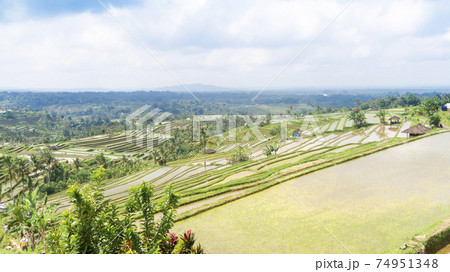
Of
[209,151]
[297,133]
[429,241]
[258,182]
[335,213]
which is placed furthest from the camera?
[297,133]

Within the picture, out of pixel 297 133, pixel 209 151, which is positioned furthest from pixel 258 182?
pixel 297 133

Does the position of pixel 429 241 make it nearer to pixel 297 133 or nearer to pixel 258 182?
pixel 258 182

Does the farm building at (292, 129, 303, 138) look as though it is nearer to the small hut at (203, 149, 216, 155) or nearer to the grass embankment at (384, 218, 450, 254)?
the small hut at (203, 149, 216, 155)

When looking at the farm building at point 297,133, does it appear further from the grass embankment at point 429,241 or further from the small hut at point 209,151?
the grass embankment at point 429,241

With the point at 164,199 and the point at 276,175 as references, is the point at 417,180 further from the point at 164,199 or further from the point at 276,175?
the point at 164,199

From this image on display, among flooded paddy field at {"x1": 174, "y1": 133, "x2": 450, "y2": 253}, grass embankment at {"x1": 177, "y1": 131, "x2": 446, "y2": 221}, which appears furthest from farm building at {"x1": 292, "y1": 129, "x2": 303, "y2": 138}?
flooded paddy field at {"x1": 174, "y1": 133, "x2": 450, "y2": 253}

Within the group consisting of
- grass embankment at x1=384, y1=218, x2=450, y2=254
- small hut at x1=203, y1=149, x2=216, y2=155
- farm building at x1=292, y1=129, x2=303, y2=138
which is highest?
grass embankment at x1=384, y1=218, x2=450, y2=254

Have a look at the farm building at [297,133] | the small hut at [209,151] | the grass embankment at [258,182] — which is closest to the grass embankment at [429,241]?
the grass embankment at [258,182]

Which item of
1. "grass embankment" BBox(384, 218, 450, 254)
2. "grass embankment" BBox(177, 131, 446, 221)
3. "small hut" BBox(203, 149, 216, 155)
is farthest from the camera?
"small hut" BBox(203, 149, 216, 155)

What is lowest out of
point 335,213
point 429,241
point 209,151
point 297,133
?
point 209,151
